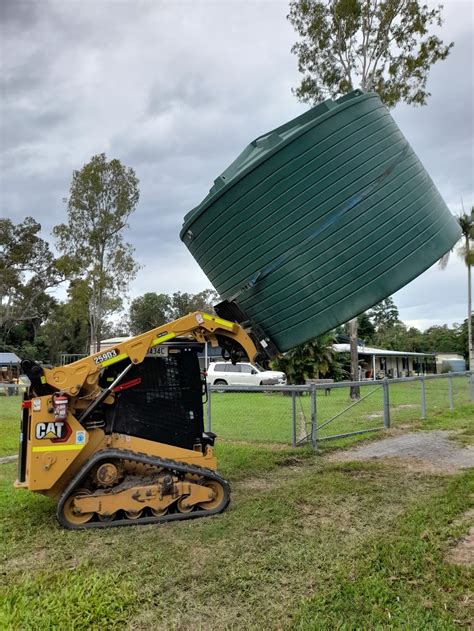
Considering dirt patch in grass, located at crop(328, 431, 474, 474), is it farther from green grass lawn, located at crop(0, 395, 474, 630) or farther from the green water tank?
the green water tank

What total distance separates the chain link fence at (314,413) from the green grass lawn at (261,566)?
10.6ft

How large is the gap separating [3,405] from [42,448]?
15.6 m

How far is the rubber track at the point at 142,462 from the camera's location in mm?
5051

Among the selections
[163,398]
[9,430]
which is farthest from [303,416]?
[9,430]

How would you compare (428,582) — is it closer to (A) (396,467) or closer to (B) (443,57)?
(A) (396,467)

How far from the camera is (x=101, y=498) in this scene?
5.12m

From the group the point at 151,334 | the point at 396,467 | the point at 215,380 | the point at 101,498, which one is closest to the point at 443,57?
the point at 215,380

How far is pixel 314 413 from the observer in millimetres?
8945

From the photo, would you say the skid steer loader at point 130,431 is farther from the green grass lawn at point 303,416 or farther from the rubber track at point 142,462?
the green grass lawn at point 303,416

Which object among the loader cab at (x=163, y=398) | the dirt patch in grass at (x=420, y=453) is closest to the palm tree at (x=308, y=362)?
the dirt patch in grass at (x=420, y=453)

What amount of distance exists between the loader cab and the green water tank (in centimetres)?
128

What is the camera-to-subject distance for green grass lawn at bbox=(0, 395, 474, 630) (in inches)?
129

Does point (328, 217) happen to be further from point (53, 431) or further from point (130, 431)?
point (53, 431)

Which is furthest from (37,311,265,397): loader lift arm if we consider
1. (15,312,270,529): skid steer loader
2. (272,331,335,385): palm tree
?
(272,331,335,385): palm tree
